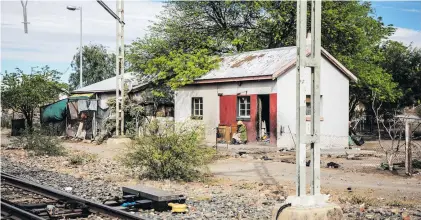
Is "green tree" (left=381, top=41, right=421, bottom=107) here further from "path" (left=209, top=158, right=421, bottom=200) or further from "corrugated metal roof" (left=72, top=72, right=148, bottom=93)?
"path" (left=209, top=158, right=421, bottom=200)

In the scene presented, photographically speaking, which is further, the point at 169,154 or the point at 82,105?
the point at 82,105

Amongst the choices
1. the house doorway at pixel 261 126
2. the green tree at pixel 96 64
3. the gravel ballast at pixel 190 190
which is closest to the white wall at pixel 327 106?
the house doorway at pixel 261 126

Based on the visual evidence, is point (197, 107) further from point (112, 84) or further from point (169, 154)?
point (169, 154)

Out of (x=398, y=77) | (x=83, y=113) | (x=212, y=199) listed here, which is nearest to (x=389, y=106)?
(x=398, y=77)

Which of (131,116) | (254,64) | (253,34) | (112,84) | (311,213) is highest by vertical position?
(253,34)

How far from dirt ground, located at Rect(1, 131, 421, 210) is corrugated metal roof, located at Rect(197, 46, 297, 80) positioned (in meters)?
5.00

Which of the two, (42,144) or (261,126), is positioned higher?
(261,126)

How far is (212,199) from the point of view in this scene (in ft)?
31.8

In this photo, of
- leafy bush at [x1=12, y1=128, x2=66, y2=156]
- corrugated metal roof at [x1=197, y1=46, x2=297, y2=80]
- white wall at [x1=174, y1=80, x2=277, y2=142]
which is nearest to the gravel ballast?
leafy bush at [x1=12, y1=128, x2=66, y2=156]

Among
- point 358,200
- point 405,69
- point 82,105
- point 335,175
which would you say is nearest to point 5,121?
point 82,105

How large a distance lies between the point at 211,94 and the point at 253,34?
32.4 feet

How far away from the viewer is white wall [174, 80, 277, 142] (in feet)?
75.2

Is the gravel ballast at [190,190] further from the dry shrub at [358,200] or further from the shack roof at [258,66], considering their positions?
the shack roof at [258,66]

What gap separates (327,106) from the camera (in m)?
24.1
